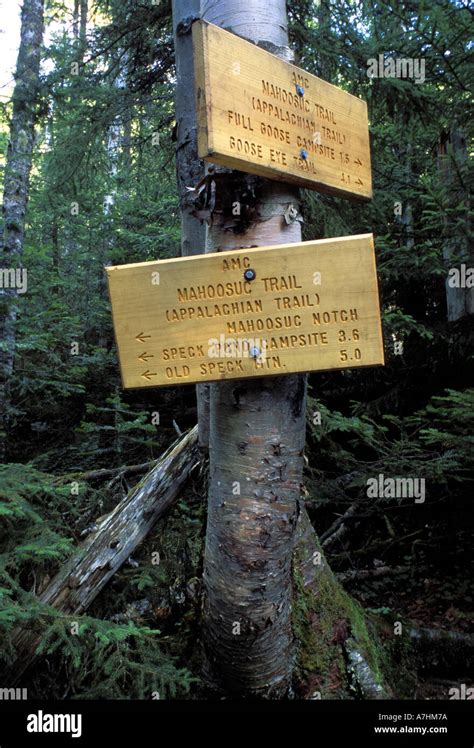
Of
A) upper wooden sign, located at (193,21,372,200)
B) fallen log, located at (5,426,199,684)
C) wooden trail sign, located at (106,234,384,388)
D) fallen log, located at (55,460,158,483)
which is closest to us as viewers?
upper wooden sign, located at (193,21,372,200)

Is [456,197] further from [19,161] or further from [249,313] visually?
[19,161]

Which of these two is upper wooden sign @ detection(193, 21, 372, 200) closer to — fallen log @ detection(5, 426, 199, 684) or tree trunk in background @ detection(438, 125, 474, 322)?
fallen log @ detection(5, 426, 199, 684)

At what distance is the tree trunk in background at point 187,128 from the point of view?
3541 millimetres

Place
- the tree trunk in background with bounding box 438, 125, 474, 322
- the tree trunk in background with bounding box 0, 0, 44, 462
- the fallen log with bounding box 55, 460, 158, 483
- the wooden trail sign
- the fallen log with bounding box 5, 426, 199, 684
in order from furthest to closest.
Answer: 1. the tree trunk in background with bounding box 0, 0, 44, 462
2. the tree trunk in background with bounding box 438, 125, 474, 322
3. the fallen log with bounding box 55, 460, 158, 483
4. the fallen log with bounding box 5, 426, 199, 684
5. the wooden trail sign

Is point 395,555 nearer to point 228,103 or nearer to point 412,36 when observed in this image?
point 412,36

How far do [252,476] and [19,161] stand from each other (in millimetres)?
7015

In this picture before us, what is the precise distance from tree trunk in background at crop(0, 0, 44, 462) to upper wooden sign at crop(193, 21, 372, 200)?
5023 millimetres

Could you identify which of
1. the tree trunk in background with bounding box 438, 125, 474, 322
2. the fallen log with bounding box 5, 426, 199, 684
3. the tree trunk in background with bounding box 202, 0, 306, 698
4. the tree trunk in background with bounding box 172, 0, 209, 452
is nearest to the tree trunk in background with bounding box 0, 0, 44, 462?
the tree trunk in background with bounding box 172, 0, 209, 452

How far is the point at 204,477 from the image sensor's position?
347 centimetres

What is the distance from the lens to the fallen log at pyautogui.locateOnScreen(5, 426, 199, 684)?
8.81ft

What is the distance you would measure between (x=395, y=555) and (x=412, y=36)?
197 inches

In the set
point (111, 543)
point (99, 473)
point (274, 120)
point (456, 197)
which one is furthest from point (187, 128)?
point (456, 197)

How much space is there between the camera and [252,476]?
7.86ft

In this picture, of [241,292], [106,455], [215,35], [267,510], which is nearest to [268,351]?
[241,292]
